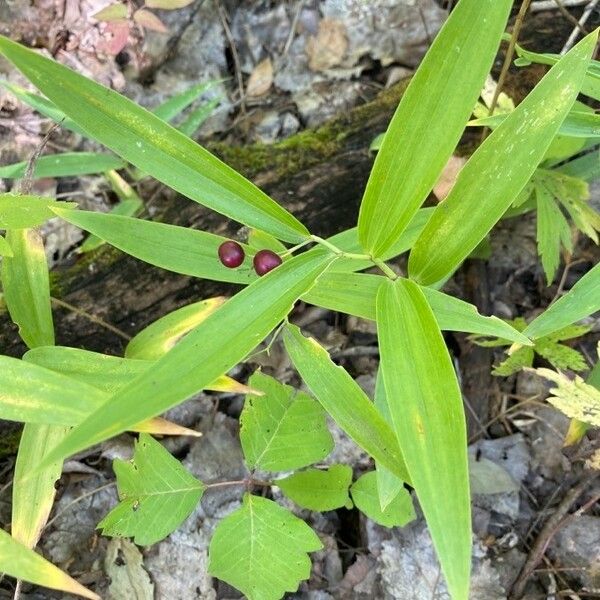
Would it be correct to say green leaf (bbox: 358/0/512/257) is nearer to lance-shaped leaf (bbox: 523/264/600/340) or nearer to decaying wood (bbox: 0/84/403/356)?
lance-shaped leaf (bbox: 523/264/600/340)

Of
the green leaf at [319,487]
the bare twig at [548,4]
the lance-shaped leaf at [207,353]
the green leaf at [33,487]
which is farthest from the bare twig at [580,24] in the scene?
the green leaf at [33,487]

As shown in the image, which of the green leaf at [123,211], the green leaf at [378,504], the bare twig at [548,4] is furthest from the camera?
the bare twig at [548,4]

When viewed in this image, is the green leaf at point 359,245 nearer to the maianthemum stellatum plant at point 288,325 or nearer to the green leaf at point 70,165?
the maianthemum stellatum plant at point 288,325

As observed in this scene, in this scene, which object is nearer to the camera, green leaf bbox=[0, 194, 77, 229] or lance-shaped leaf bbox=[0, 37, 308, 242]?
lance-shaped leaf bbox=[0, 37, 308, 242]

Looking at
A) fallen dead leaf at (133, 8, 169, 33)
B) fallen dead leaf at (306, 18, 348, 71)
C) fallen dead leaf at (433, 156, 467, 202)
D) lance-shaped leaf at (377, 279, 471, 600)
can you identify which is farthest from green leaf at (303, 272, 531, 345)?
fallen dead leaf at (306, 18, 348, 71)

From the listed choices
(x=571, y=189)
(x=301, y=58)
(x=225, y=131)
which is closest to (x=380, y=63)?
(x=301, y=58)

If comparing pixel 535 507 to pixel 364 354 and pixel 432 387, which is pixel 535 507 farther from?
pixel 432 387
